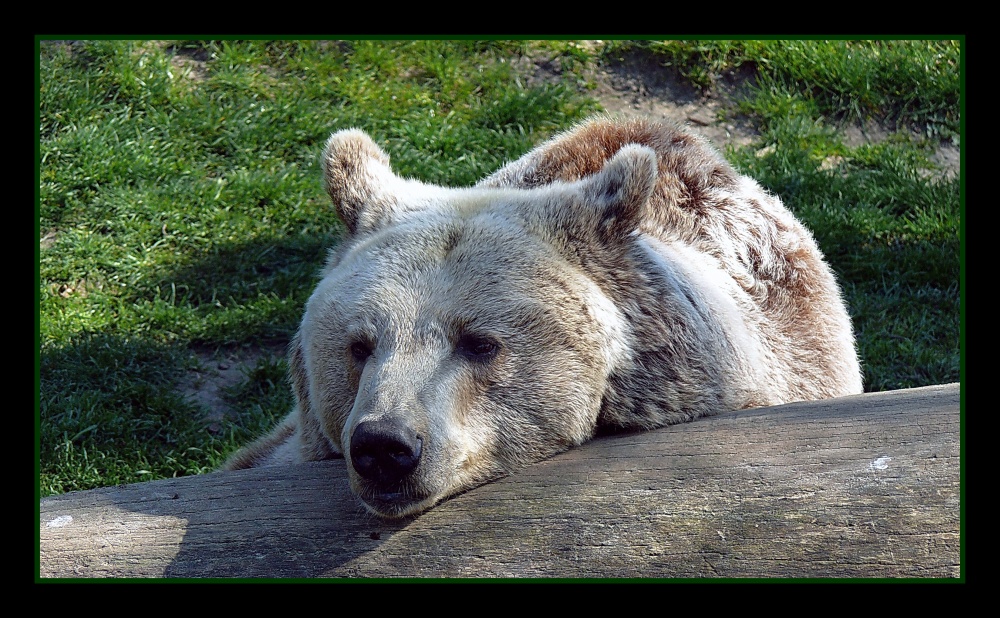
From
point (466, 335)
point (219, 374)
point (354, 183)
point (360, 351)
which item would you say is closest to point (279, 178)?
point (219, 374)

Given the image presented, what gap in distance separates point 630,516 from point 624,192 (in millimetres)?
1309

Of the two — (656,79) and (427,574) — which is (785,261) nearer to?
(427,574)

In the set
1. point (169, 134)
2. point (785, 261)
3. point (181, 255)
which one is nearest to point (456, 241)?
point (785, 261)

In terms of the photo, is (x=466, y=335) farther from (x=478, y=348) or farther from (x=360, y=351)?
(x=360, y=351)

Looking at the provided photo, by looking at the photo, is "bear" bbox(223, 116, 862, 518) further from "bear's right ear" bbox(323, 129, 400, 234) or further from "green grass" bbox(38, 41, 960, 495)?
"green grass" bbox(38, 41, 960, 495)

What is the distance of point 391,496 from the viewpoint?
331 centimetres

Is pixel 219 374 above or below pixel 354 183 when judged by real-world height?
below

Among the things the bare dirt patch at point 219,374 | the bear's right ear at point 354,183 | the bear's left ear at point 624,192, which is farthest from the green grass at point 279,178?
the bear's left ear at point 624,192

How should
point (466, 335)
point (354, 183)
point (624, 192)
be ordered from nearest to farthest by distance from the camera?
1. point (466, 335)
2. point (624, 192)
3. point (354, 183)

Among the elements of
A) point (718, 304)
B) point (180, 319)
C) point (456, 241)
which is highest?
point (456, 241)

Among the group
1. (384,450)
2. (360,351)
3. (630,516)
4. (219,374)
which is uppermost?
(360,351)

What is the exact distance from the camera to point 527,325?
3.65m

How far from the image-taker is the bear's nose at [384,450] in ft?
10.6

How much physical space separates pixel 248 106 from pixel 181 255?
1464mm
